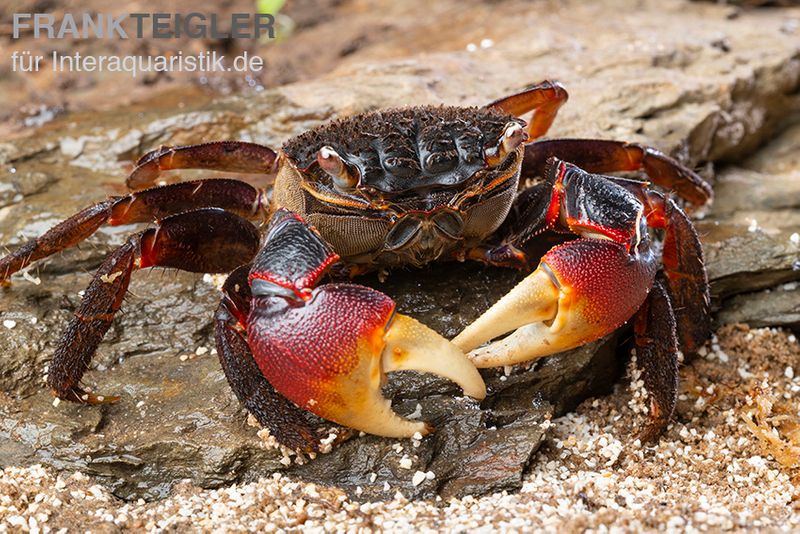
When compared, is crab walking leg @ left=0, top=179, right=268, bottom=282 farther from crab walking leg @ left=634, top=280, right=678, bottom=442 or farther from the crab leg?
crab walking leg @ left=634, top=280, right=678, bottom=442

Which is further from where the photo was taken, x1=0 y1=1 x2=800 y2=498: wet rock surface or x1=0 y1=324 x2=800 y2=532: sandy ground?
x1=0 y1=1 x2=800 y2=498: wet rock surface

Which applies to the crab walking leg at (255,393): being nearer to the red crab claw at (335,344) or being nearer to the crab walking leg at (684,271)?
the red crab claw at (335,344)

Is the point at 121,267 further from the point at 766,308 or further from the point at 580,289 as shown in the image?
the point at 766,308

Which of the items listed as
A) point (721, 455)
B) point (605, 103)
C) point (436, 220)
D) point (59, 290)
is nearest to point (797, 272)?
point (721, 455)

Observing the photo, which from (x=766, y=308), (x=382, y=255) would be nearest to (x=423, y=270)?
(x=382, y=255)

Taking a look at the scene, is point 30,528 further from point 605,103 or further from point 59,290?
point 605,103

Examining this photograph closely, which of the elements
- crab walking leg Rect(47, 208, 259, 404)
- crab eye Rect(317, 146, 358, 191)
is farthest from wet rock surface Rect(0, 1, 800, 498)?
crab eye Rect(317, 146, 358, 191)

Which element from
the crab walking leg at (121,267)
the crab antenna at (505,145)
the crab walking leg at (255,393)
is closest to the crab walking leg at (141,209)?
the crab walking leg at (121,267)
